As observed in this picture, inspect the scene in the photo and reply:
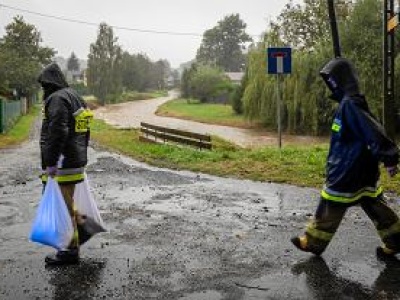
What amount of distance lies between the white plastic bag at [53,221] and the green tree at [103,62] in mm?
67938

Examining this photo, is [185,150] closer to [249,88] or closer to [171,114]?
[249,88]

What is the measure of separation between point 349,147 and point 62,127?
268 centimetres

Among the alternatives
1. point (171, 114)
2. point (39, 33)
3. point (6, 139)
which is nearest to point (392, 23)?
point (6, 139)

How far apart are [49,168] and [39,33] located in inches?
2417

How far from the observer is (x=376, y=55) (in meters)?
22.2

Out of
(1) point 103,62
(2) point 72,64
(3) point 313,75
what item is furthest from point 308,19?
(2) point 72,64

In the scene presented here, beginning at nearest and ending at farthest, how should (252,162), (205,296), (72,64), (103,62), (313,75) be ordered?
(205,296)
(252,162)
(313,75)
(103,62)
(72,64)

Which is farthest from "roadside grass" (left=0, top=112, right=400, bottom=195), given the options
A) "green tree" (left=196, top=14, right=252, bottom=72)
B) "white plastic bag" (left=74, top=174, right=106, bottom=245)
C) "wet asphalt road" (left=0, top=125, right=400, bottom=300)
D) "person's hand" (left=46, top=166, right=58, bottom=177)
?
"green tree" (left=196, top=14, right=252, bottom=72)

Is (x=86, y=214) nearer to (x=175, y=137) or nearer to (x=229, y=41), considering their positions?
(x=175, y=137)

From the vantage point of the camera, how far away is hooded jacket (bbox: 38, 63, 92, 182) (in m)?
4.93

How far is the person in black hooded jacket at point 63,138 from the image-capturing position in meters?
4.94

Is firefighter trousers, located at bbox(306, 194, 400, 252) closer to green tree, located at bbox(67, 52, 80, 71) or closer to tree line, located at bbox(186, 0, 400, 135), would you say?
tree line, located at bbox(186, 0, 400, 135)

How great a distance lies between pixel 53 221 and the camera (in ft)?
16.4

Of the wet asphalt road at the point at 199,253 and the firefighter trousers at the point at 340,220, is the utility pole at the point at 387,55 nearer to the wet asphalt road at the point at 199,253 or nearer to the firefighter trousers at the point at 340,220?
the wet asphalt road at the point at 199,253
